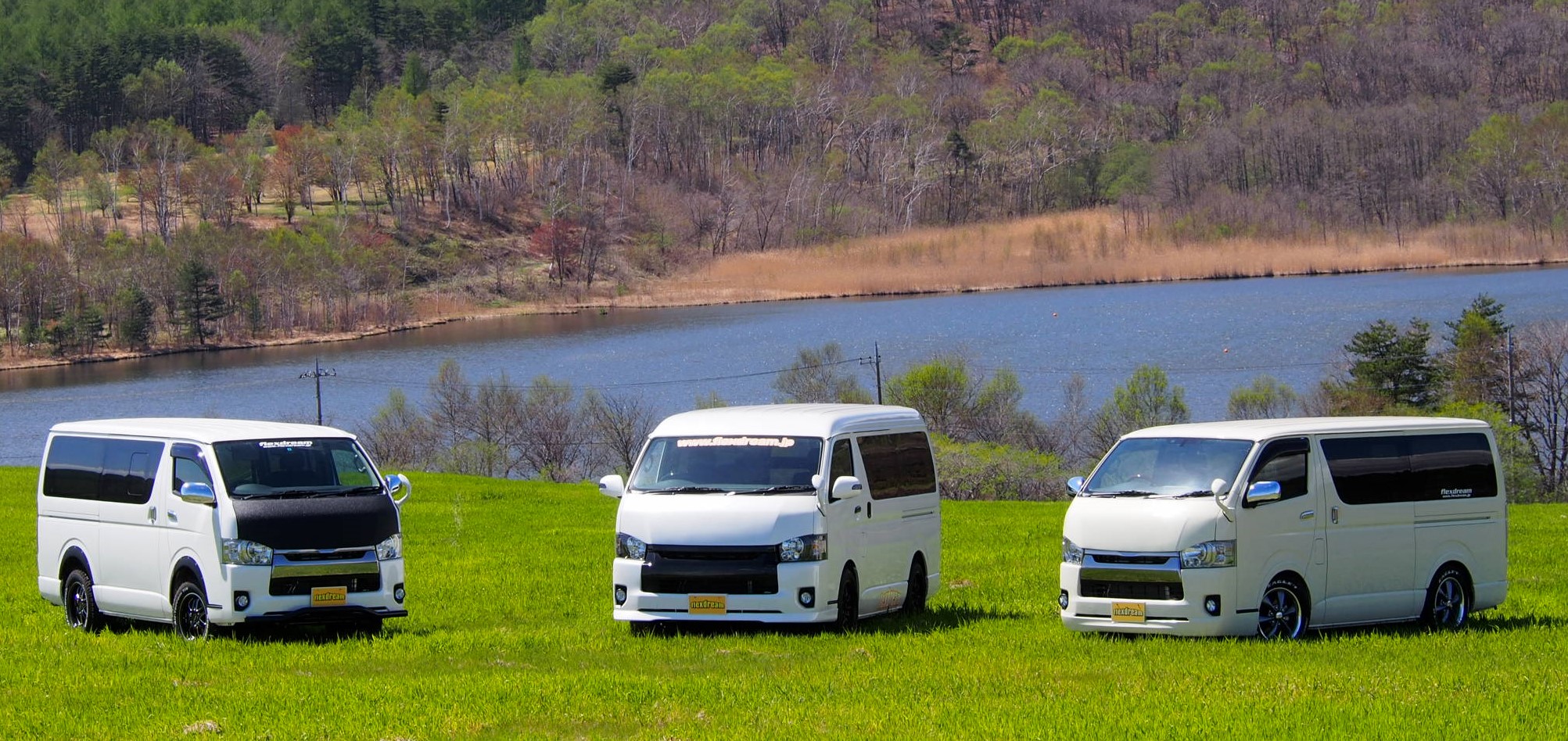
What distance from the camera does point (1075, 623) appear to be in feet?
53.8

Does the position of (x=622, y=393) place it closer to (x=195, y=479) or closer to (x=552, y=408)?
(x=552, y=408)

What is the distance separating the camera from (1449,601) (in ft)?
56.5

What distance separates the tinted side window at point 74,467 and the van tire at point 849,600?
8130 mm

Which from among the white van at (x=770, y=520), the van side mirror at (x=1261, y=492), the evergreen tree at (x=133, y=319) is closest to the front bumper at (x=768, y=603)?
the white van at (x=770, y=520)

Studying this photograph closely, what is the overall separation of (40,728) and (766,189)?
180 m

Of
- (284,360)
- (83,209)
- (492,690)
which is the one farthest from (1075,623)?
(83,209)

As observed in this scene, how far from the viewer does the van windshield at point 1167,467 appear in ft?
52.9

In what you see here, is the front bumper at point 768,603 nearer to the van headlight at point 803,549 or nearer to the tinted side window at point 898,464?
the van headlight at point 803,549

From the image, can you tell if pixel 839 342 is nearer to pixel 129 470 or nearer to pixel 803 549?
pixel 129 470

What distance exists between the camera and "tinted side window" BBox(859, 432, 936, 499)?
59.0ft

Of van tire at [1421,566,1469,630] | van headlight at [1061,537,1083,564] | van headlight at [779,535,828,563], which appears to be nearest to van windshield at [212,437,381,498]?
van headlight at [779,535,828,563]

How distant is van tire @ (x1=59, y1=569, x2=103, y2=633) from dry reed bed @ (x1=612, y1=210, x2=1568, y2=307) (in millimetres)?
128181

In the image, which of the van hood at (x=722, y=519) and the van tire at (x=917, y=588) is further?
the van tire at (x=917, y=588)

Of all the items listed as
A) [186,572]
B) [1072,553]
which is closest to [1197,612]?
[1072,553]
